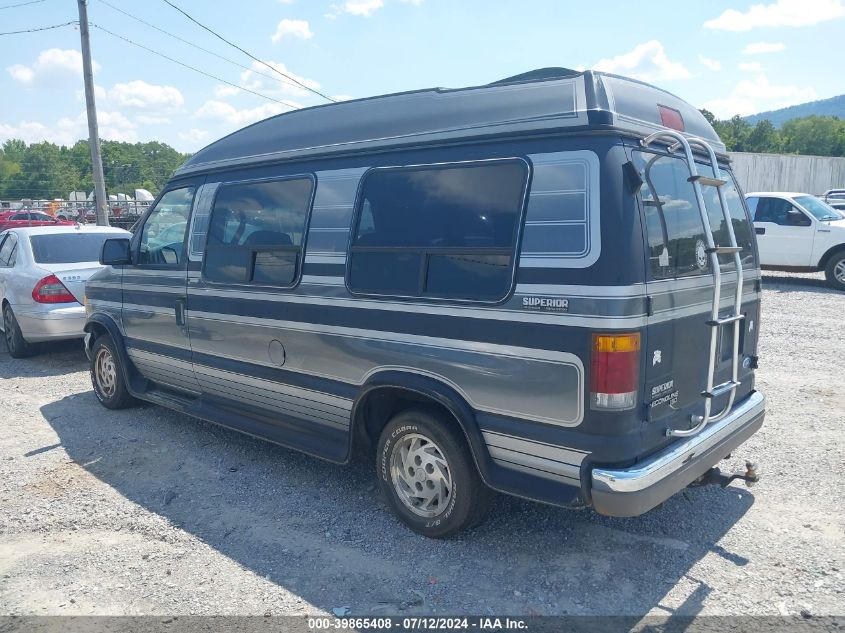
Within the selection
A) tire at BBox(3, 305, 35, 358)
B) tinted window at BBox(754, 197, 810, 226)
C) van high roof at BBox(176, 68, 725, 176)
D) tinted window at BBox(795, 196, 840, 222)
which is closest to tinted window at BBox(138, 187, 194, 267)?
van high roof at BBox(176, 68, 725, 176)

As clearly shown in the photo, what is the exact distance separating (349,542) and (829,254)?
12.6 m

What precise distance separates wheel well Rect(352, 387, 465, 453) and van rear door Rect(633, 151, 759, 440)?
49.9 inches

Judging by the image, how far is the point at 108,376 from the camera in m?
6.72

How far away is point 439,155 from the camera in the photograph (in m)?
3.85

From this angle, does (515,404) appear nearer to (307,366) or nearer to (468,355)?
(468,355)

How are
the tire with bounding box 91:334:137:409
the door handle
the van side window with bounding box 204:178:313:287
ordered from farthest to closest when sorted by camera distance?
the tire with bounding box 91:334:137:409 → the door handle → the van side window with bounding box 204:178:313:287

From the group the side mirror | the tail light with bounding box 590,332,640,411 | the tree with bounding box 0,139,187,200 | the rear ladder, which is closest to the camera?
the tail light with bounding box 590,332,640,411

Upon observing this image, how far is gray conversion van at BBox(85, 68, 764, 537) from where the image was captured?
3232mm

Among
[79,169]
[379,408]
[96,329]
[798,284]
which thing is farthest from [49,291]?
[79,169]

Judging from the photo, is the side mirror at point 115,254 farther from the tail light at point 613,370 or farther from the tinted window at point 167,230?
the tail light at point 613,370

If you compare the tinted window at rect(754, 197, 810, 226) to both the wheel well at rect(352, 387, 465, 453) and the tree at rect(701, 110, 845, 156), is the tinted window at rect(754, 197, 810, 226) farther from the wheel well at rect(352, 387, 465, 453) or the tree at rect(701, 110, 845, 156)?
the tree at rect(701, 110, 845, 156)

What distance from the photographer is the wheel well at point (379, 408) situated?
401 centimetres

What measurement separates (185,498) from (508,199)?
3101 mm

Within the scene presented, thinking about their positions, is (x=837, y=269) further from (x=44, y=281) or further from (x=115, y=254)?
(x=44, y=281)
